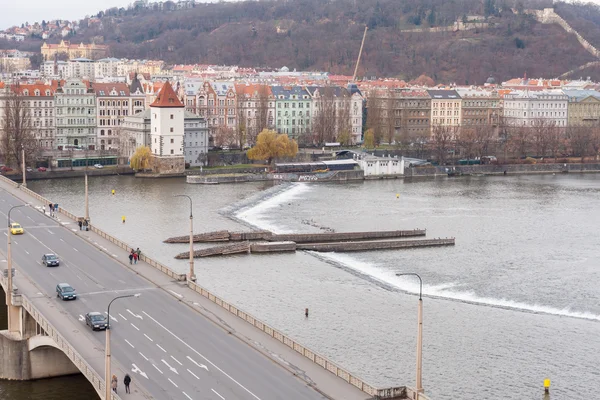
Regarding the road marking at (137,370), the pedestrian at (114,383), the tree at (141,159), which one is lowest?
the road marking at (137,370)

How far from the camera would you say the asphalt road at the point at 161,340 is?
21.9 meters

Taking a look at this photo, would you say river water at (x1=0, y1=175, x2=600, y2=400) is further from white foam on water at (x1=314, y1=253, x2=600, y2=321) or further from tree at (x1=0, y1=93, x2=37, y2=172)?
tree at (x1=0, y1=93, x2=37, y2=172)

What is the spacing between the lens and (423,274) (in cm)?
3856

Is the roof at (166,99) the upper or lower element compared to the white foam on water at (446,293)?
upper

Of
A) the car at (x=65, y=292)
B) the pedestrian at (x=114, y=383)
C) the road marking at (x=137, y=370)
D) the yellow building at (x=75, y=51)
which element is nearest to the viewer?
the pedestrian at (x=114, y=383)

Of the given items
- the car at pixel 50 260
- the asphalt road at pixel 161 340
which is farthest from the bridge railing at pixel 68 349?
the car at pixel 50 260

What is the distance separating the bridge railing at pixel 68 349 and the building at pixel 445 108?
71.7 meters

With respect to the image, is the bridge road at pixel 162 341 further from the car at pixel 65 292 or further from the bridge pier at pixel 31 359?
the bridge pier at pixel 31 359

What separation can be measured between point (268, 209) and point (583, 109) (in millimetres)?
58122

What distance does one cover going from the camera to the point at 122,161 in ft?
239

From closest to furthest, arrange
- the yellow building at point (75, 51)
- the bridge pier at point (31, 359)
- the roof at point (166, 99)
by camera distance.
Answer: the bridge pier at point (31, 359), the roof at point (166, 99), the yellow building at point (75, 51)

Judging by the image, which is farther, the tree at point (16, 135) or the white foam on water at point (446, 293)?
the tree at point (16, 135)

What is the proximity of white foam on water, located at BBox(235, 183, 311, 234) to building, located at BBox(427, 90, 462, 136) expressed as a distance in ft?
109

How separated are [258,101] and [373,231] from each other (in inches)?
1593
